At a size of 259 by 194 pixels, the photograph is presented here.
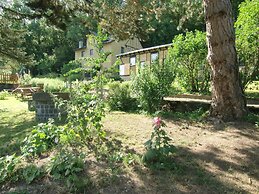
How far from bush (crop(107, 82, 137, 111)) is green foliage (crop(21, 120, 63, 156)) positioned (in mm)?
3764

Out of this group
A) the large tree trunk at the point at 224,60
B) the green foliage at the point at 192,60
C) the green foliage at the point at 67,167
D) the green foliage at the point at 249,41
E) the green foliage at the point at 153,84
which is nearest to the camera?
the green foliage at the point at 67,167

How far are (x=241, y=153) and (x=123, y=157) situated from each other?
1.94 m

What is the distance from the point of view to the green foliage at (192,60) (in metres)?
8.36

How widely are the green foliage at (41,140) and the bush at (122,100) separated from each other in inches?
148

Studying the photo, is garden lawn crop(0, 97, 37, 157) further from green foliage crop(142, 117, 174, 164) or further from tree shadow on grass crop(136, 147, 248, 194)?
tree shadow on grass crop(136, 147, 248, 194)

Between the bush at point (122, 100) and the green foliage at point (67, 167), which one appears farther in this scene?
the bush at point (122, 100)

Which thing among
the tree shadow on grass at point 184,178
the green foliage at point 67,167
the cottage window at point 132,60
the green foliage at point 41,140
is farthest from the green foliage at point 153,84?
the cottage window at point 132,60

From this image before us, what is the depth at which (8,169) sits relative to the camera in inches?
150

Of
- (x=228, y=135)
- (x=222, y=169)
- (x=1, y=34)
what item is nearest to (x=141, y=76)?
(x=228, y=135)

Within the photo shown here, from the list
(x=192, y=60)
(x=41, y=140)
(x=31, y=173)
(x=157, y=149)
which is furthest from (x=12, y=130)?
(x=192, y=60)

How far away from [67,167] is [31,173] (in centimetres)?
59

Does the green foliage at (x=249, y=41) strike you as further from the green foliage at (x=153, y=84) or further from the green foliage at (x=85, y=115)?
the green foliage at (x=85, y=115)

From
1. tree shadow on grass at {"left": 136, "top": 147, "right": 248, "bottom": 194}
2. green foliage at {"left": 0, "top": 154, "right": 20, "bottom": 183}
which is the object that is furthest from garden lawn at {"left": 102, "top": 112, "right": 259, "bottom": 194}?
green foliage at {"left": 0, "top": 154, "right": 20, "bottom": 183}

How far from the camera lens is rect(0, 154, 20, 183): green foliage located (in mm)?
3761
